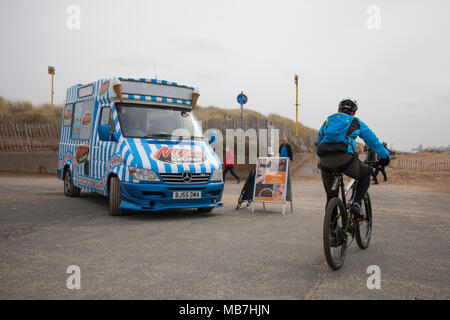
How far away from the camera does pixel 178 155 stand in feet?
27.0

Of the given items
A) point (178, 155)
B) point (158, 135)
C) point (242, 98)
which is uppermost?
point (242, 98)

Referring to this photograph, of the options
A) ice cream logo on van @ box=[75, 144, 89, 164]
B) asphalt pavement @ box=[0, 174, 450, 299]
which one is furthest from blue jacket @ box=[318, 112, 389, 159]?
ice cream logo on van @ box=[75, 144, 89, 164]

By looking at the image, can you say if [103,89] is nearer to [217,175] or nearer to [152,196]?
[152,196]

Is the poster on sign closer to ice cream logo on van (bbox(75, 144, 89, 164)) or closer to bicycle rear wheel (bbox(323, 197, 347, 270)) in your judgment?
ice cream logo on van (bbox(75, 144, 89, 164))

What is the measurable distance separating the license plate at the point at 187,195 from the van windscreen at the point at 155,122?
1.37 meters

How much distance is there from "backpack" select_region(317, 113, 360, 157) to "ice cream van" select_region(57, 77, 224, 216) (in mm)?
3687

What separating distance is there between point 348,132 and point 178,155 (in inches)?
162

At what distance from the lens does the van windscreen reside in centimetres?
864

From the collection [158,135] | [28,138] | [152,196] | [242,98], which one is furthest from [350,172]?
[28,138]

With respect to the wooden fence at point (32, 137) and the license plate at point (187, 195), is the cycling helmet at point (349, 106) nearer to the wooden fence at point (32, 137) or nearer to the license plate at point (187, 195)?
the license plate at point (187, 195)

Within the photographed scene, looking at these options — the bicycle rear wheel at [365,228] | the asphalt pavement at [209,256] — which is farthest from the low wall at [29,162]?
the bicycle rear wheel at [365,228]

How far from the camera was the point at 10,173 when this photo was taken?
861 inches
